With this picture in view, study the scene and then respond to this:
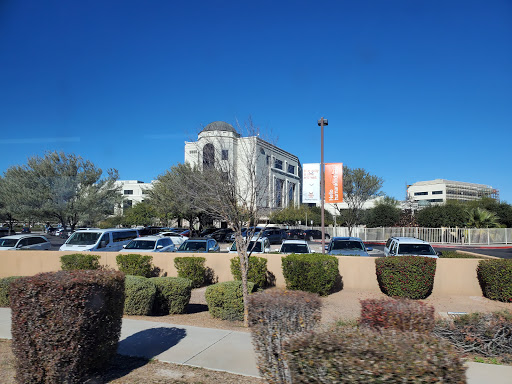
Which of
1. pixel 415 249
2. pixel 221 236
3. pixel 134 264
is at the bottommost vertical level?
pixel 134 264

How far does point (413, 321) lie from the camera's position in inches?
187

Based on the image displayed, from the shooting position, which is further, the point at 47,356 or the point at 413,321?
the point at 413,321

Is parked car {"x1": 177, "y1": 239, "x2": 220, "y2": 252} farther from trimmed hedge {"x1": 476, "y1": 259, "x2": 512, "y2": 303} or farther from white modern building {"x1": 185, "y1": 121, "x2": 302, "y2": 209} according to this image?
trimmed hedge {"x1": 476, "y1": 259, "x2": 512, "y2": 303}

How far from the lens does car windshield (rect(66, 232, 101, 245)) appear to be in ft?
59.4

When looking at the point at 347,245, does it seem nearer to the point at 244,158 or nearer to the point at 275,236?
the point at 244,158

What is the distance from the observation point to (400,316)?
15.6 feet

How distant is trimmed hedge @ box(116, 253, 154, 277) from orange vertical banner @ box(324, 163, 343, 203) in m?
8.28

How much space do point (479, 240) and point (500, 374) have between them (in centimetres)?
3573

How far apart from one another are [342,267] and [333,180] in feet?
16.6

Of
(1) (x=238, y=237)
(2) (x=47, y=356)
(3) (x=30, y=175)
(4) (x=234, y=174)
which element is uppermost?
(3) (x=30, y=175)

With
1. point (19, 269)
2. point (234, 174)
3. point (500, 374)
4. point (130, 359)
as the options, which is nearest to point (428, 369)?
point (500, 374)

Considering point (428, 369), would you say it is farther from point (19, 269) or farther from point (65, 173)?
point (65, 173)

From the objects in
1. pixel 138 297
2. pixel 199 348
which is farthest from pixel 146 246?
pixel 199 348

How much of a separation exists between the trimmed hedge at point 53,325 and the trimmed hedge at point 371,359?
2.50m
